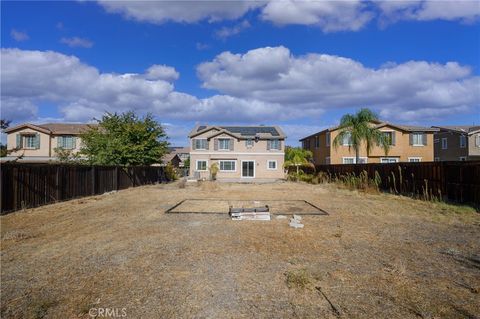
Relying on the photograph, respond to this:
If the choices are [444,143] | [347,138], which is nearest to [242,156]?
[347,138]

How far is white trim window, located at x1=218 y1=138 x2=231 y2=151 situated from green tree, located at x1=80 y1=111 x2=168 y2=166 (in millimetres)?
11738

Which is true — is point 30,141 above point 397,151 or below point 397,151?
above

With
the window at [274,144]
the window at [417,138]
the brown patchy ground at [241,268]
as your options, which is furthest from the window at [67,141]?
the window at [417,138]

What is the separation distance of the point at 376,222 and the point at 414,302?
585 centimetres

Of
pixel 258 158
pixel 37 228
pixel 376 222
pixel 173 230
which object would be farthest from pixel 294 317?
pixel 258 158

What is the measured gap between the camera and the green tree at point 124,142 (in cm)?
2511

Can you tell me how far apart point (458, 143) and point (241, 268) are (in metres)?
44.8

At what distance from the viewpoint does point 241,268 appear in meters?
5.45

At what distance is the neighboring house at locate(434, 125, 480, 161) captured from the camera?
39.7 m

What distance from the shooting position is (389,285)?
4.68 m

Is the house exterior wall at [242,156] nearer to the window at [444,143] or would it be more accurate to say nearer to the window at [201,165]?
the window at [201,165]

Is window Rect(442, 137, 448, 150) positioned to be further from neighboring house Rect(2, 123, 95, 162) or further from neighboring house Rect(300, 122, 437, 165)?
neighboring house Rect(2, 123, 95, 162)

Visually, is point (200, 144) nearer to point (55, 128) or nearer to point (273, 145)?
point (273, 145)

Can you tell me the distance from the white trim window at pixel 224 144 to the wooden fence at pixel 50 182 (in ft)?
64.8
